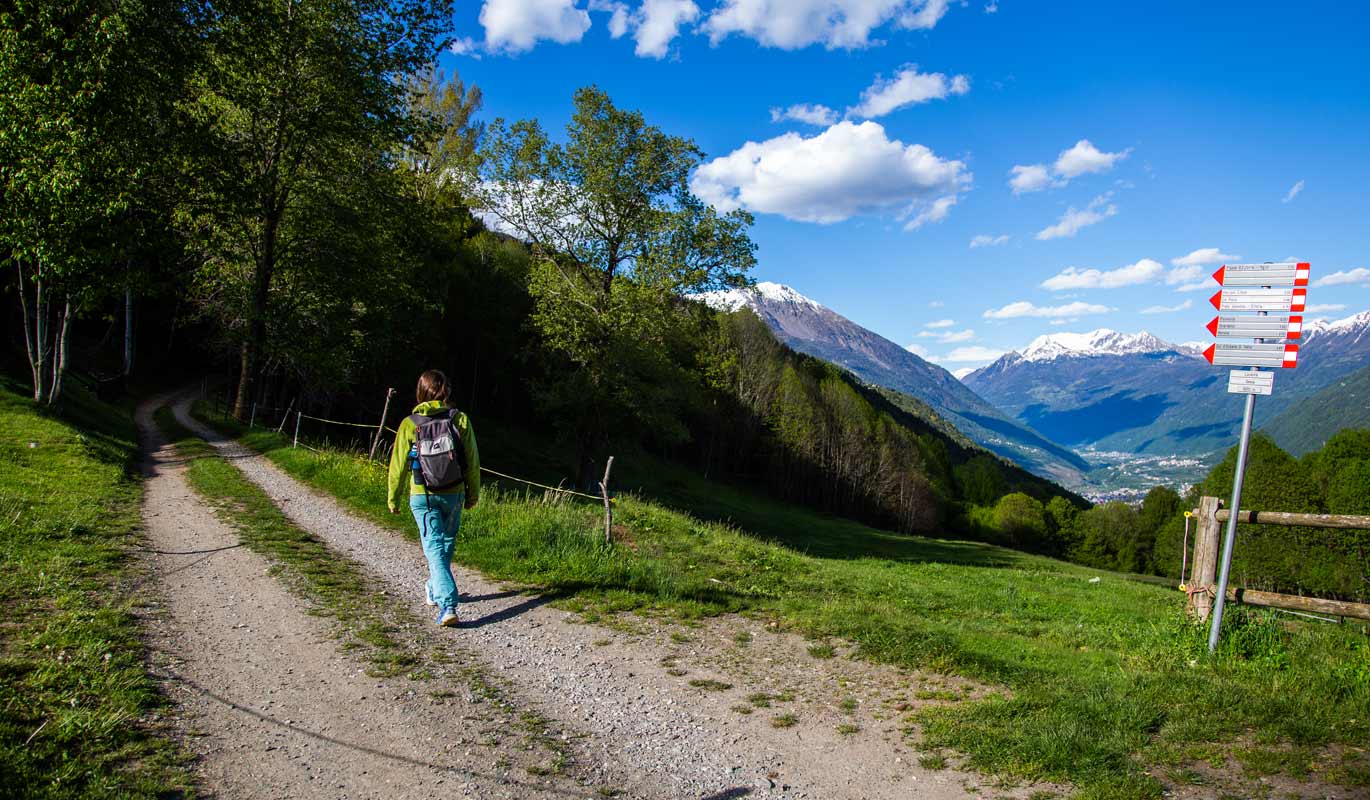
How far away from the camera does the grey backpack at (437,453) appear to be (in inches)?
303

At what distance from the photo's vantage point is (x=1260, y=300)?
738cm

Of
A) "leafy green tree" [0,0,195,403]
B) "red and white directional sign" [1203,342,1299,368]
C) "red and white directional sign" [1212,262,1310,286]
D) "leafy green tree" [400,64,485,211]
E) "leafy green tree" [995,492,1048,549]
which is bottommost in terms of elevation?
"leafy green tree" [995,492,1048,549]

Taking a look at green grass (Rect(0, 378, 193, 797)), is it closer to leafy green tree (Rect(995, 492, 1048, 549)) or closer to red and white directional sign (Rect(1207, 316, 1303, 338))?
red and white directional sign (Rect(1207, 316, 1303, 338))

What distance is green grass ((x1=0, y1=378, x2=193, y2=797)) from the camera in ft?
13.4

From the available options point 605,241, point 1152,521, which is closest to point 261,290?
point 605,241

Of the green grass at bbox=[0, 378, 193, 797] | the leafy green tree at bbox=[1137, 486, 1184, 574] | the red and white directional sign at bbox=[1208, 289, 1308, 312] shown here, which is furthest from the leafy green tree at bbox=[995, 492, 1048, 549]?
the green grass at bbox=[0, 378, 193, 797]

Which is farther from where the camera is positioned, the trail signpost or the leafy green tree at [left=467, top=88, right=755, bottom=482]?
the leafy green tree at [left=467, top=88, right=755, bottom=482]

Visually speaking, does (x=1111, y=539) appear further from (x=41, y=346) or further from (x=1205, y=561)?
(x=41, y=346)

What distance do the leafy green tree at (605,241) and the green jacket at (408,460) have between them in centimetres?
1542

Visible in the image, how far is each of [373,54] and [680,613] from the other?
23940 millimetres

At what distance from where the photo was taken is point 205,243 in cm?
2330

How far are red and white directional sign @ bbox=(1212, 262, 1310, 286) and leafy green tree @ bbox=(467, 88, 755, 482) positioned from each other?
1707cm

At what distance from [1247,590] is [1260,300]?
3.36 metres

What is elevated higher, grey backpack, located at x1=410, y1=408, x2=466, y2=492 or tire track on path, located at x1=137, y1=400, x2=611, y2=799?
grey backpack, located at x1=410, y1=408, x2=466, y2=492
